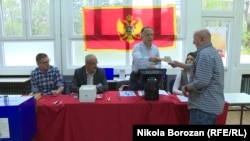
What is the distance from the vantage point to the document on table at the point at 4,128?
1842 mm

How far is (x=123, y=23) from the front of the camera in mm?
4383

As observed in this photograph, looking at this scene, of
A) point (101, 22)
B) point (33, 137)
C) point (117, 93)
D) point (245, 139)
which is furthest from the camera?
point (101, 22)

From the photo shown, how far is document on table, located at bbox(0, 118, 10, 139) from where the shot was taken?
72.5 inches

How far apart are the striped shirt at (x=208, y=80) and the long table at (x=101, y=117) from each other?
435mm

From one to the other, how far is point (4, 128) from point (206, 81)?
1682 millimetres

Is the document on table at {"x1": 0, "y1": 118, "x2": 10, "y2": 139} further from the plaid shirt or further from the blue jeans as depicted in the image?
the blue jeans

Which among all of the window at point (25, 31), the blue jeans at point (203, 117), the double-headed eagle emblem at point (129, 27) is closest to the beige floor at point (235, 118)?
the blue jeans at point (203, 117)

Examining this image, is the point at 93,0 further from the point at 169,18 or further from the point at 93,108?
the point at 93,108

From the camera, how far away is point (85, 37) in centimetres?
441

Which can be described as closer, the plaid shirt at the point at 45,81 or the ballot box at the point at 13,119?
the ballot box at the point at 13,119

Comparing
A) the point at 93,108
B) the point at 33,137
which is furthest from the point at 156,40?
the point at 33,137

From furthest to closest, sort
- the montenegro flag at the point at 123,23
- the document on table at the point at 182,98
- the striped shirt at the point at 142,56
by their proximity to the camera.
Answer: the montenegro flag at the point at 123,23 < the striped shirt at the point at 142,56 < the document on table at the point at 182,98

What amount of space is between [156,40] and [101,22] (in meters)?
1.12

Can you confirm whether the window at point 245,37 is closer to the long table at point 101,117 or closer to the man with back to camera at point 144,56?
the man with back to camera at point 144,56
